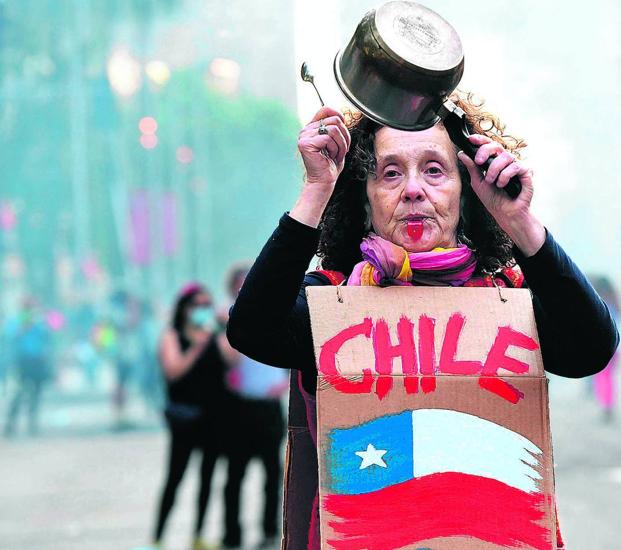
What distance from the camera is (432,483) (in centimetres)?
173

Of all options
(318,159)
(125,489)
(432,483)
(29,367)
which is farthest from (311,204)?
(29,367)

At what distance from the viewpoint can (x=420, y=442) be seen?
5.72 feet

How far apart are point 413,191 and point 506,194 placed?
0.17 meters

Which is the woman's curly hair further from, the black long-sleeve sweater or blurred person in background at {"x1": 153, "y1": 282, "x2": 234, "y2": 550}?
blurred person in background at {"x1": 153, "y1": 282, "x2": 234, "y2": 550}

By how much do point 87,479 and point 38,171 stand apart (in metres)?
8.85

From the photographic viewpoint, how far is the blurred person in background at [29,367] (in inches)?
496

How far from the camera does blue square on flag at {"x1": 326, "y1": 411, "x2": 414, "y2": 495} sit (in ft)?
5.69

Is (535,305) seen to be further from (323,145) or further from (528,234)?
(323,145)

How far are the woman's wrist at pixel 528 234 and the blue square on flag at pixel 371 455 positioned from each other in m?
0.30

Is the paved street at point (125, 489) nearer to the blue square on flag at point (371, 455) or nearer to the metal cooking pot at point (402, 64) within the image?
the blue square on flag at point (371, 455)

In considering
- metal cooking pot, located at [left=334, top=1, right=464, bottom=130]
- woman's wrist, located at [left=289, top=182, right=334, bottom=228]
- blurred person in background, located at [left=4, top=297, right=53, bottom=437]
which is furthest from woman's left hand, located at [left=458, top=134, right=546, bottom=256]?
blurred person in background, located at [left=4, top=297, right=53, bottom=437]

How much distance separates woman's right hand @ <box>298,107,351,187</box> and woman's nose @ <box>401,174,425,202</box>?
0.13 meters

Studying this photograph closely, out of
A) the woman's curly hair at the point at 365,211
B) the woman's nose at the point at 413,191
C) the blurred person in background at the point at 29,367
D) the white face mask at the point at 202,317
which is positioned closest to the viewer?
the woman's nose at the point at 413,191

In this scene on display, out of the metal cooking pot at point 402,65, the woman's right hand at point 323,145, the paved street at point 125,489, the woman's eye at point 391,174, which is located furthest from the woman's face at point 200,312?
the metal cooking pot at point 402,65
